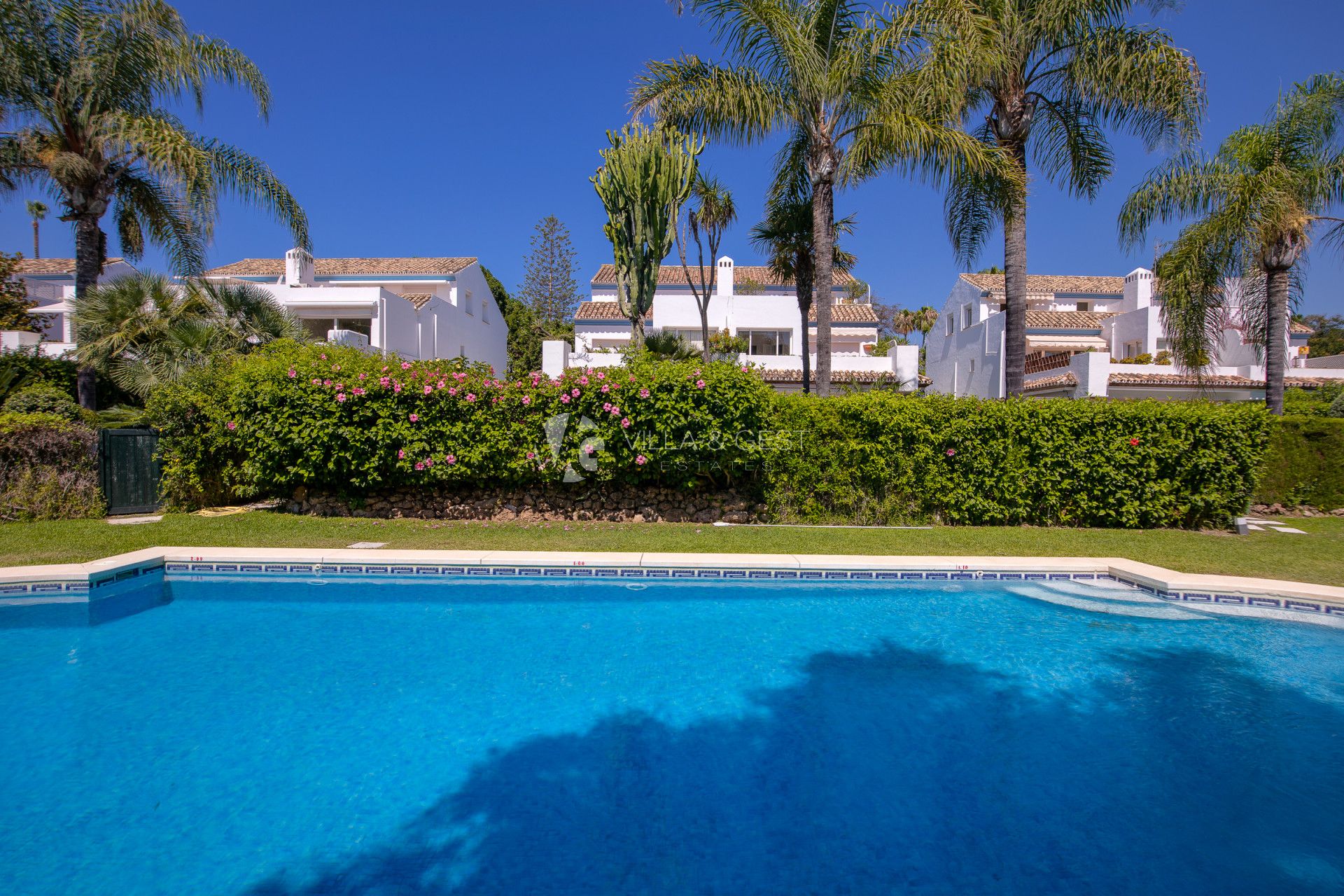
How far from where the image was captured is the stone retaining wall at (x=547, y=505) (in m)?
11.8

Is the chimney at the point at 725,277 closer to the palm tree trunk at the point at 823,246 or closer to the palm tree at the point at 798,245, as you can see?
the palm tree at the point at 798,245

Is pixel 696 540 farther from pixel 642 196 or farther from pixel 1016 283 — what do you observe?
pixel 1016 283

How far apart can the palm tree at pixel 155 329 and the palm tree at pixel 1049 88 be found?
1520cm

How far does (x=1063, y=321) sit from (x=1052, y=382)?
1221cm

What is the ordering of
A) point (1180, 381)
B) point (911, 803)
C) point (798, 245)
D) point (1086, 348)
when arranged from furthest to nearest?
point (1086, 348), point (1180, 381), point (798, 245), point (911, 803)

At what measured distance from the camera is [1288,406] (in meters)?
20.9

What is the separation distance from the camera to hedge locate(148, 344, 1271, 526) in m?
11.1

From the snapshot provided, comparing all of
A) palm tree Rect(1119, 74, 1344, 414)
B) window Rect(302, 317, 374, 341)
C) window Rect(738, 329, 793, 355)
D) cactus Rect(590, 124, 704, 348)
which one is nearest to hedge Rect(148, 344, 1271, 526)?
cactus Rect(590, 124, 704, 348)

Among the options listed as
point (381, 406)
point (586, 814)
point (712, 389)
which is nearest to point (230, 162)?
point (381, 406)

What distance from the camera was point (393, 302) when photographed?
25328 millimetres

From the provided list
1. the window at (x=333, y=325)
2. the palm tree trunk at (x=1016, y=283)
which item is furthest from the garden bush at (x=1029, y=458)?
the window at (x=333, y=325)

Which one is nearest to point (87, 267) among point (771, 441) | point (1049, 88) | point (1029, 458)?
point (771, 441)

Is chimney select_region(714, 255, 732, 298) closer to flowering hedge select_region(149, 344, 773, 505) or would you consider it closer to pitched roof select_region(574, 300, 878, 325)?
pitched roof select_region(574, 300, 878, 325)

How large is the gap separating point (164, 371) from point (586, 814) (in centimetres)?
1397
